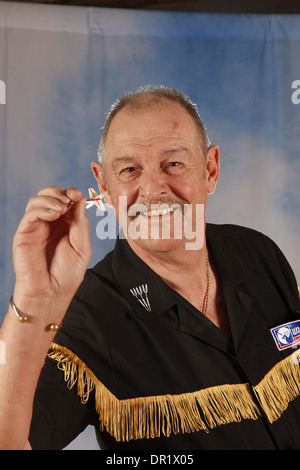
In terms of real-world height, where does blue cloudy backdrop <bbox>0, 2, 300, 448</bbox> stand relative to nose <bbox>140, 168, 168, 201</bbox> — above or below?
above

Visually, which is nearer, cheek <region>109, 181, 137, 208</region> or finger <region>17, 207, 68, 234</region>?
finger <region>17, 207, 68, 234</region>

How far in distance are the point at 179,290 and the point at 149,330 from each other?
0.23 metres

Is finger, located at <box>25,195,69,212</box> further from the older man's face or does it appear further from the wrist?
the older man's face

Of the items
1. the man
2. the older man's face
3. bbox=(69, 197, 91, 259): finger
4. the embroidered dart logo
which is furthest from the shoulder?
bbox=(69, 197, 91, 259): finger

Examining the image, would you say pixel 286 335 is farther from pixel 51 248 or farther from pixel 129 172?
pixel 51 248

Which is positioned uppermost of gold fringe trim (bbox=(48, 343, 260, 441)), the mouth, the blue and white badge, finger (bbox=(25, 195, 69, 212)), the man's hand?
the mouth

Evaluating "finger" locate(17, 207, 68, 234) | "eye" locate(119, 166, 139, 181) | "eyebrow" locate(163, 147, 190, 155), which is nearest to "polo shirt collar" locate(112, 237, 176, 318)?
"eye" locate(119, 166, 139, 181)

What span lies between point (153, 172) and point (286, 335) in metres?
0.67

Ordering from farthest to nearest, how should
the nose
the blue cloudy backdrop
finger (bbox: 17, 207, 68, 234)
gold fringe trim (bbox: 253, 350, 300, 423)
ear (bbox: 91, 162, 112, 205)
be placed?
the blue cloudy backdrop → ear (bbox: 91, 162, 112, 205) → the nose → gold fringe trim (bbox: 253, 350, 300, 423) → finger (bbox: 17, 207, 68, 234)

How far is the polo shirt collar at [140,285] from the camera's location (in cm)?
154

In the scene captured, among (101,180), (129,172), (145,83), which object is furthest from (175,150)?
(145,83)

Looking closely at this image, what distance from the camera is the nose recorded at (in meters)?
1.66

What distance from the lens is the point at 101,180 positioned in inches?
71.7

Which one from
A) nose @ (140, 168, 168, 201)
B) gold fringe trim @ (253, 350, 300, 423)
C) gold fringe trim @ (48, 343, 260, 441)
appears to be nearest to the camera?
gold fringe trim @ (48, 343, 260, 441)
